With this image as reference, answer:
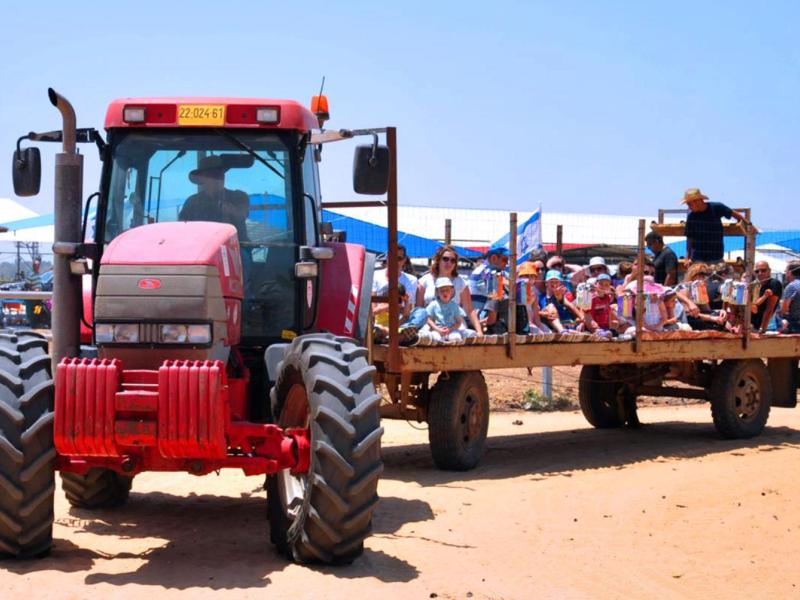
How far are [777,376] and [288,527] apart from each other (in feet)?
31.3

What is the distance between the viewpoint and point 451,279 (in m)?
11.8

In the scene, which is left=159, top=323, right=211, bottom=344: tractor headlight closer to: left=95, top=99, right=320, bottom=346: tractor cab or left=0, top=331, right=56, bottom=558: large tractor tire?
left=0, top=331, right=56, bottom=558: large tractor tire

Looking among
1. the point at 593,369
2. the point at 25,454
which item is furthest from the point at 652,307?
the point at 25,454

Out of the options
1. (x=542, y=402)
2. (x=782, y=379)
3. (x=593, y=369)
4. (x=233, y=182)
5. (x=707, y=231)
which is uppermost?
(x=233, y=182)

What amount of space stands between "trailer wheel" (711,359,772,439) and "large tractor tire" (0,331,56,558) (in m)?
9.21

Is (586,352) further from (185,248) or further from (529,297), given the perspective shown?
(185,248)

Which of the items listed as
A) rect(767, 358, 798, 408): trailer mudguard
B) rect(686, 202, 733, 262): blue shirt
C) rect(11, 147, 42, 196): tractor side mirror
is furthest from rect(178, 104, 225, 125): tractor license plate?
rect(767, 358, 798, 408): trailer mudguard

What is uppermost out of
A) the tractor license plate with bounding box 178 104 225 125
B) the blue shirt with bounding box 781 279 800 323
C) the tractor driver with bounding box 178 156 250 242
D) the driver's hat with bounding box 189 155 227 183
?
the tractor license plate with bounding box 178 104 225 125

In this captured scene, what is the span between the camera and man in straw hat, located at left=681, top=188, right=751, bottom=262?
14.6 m

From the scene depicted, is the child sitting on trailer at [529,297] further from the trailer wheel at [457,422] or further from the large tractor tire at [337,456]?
the large tractor tire at [337,456]

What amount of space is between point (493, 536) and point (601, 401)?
6905mm

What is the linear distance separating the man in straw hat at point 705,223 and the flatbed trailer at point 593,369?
0.32m

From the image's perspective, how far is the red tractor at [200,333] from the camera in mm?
6359

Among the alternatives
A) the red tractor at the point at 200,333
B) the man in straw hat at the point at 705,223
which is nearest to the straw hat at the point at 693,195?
the man in straw hat at the point at 705,223
